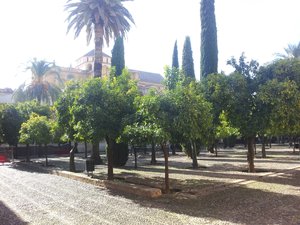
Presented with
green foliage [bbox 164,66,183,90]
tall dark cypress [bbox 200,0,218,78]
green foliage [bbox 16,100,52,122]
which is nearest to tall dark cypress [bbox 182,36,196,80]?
tall dark cypress [bbox 200,0,218,78]

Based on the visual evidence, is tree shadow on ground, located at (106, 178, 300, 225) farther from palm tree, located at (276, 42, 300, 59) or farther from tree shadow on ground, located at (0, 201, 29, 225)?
palm tree, located at (276, 42, 300, 59)

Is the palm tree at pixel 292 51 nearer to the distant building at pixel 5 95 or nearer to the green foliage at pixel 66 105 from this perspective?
the green foliage at pixel 66 105

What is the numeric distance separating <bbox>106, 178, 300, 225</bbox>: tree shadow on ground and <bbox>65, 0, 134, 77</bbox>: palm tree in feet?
52.8

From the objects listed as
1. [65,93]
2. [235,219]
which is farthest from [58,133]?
[235,219]

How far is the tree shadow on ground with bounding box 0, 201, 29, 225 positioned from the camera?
7.95m

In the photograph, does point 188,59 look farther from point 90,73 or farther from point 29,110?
point 90,73

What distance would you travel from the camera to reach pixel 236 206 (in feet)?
29.8

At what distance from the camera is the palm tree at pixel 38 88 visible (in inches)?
1555

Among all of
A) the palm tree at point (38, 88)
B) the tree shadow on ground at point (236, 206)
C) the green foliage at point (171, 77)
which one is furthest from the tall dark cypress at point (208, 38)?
the palm tree at point (38, 88)

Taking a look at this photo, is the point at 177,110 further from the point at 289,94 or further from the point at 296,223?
the point at 289,94

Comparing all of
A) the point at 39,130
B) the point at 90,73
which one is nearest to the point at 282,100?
the point at 39,130

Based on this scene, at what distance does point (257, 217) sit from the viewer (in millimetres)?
7922

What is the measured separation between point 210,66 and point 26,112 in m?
16.7

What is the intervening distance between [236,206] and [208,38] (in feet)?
53.9
